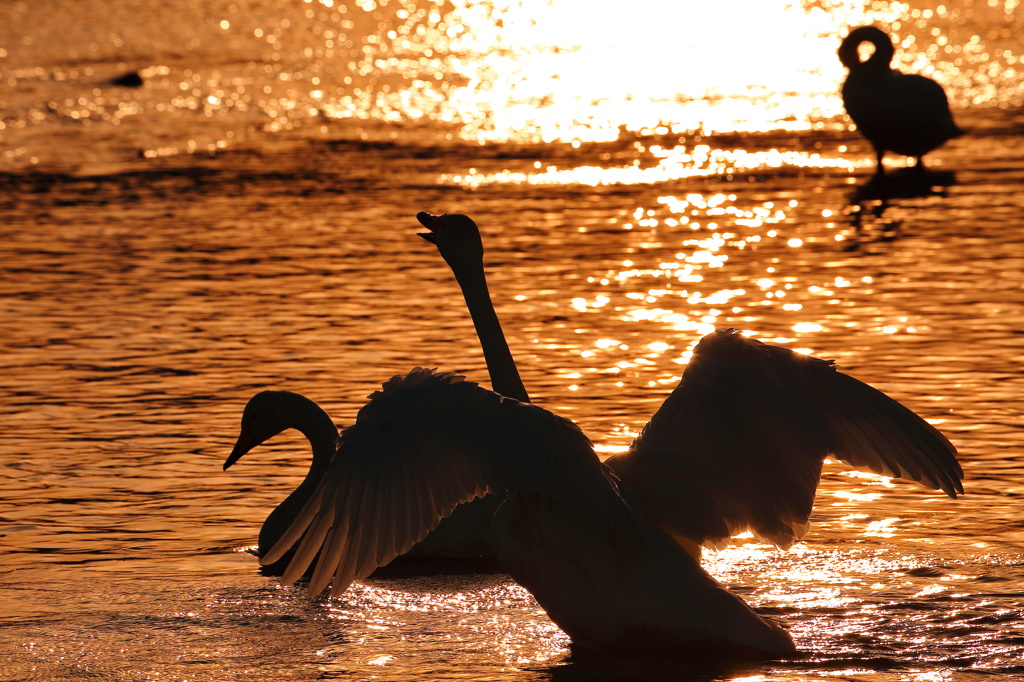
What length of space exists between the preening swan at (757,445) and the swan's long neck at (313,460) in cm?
163

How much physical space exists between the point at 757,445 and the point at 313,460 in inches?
90.8

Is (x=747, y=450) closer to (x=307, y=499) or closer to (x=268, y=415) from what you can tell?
(x=307, y=499)

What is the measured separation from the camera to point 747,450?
21.3 ft

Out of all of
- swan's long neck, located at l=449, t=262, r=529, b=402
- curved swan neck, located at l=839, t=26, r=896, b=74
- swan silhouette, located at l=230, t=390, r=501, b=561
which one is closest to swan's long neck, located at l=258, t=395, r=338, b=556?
swan silhouette, located at l=230, t=390, r=501, b=561

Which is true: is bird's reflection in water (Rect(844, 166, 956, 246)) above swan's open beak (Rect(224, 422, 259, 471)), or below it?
above

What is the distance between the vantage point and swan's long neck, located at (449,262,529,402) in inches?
281

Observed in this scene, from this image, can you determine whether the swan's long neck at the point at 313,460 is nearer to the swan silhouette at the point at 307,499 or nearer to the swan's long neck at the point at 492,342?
the swan silhouette at the point at 307,499

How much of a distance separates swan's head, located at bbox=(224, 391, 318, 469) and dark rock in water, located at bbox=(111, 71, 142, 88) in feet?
62.3

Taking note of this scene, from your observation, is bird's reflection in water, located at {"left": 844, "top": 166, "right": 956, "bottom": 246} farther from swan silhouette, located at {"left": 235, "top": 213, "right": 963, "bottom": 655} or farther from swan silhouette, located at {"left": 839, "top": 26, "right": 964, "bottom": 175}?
swan silhouette, located at {"left": 235, "top": 213, "right": 963, "bottom": 655}

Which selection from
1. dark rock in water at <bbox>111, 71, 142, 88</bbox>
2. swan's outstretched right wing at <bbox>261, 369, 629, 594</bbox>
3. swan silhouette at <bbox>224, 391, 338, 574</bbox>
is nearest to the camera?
swan's outstretched right wing at <bbox>261, 369, 629, 594</bbox>

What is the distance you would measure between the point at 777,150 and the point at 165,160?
22.4 feet

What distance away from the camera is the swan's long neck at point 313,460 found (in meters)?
7.38

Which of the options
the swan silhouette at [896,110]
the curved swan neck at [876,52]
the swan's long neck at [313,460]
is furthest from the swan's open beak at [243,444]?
the curved swan neck at [876,52]

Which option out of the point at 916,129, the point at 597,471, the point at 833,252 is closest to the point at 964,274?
the point at 833,252
